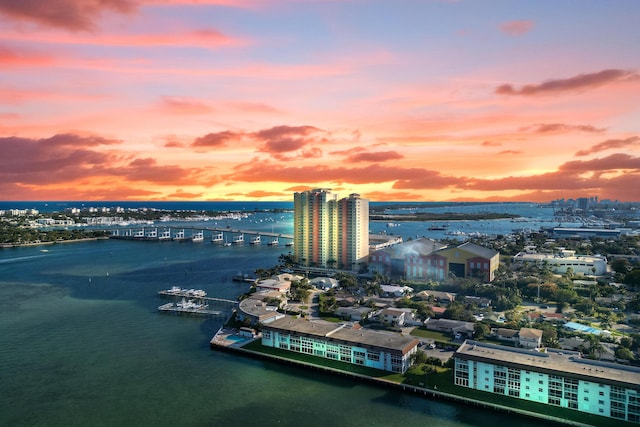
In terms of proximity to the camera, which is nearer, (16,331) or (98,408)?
(98,408)

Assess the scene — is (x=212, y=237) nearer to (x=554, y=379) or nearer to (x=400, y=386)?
(x=400, y=386)

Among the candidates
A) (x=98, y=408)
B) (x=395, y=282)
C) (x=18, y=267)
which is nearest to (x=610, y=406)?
(x=98, y=408)

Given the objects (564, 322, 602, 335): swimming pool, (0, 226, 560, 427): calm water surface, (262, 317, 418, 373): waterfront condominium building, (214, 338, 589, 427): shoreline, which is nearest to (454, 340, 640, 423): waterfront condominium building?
(214, 338, 589, 427): shoreline

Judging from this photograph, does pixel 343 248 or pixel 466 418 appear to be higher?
pixel 343 248

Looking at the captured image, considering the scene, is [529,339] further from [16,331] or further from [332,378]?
[16,331]

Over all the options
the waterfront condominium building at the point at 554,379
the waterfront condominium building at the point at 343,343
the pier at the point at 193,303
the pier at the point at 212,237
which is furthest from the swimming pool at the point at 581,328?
the pier at the point at 212,237

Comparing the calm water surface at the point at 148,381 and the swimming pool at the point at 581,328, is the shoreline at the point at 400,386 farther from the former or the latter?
the swimming pool at the point at 581,328
